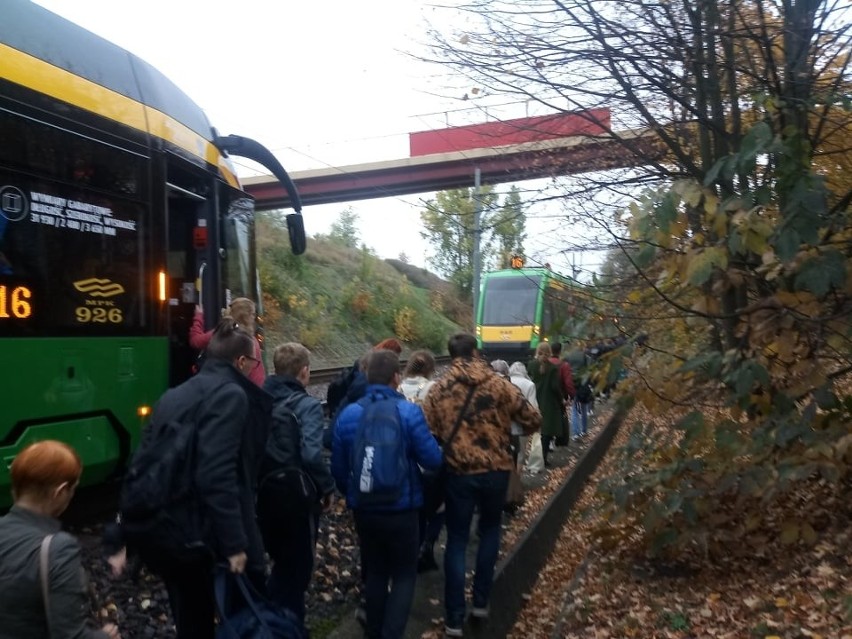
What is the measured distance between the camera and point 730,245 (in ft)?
15.3

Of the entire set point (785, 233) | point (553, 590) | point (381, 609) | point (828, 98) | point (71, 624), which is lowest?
point (553, 590)

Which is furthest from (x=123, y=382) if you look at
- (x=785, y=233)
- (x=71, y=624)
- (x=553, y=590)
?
(x=785, y=233)

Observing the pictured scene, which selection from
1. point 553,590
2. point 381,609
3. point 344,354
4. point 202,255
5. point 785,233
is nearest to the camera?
point 785,233

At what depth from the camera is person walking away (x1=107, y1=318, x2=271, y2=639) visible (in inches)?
142

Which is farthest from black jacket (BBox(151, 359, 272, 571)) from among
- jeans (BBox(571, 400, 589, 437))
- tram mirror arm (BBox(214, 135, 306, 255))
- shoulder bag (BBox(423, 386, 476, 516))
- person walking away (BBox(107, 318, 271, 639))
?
jeans (BBox(571, 400, 589, 437))

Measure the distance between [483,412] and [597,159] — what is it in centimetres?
340

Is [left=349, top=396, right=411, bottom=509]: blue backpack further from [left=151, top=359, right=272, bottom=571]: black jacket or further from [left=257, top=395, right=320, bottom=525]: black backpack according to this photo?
[left=151, top=359, right=272, bottom=571]: black jacket

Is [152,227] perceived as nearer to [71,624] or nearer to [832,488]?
[71,624]

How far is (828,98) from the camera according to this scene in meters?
5.13

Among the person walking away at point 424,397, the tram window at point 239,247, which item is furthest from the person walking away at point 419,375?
the tram window at point 239,247

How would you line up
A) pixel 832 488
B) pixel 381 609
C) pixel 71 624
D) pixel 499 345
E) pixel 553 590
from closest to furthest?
pixel 71 624, pixel 381 609, pixel 832 488, pixel 553 590, pixel 499 345

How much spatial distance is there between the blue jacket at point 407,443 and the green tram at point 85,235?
8.25ft

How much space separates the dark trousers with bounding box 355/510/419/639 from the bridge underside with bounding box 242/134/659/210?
13.7ft

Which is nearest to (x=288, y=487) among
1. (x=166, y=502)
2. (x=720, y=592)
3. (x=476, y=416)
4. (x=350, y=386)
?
(x=166, y=502)
